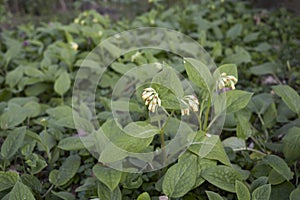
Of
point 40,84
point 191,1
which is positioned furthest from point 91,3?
point 40,84

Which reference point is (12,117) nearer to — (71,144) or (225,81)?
(71,144)

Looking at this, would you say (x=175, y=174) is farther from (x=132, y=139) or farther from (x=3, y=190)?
(x=3, y=190)

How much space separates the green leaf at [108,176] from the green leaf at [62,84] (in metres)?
0.97

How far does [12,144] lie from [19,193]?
42 centimetres

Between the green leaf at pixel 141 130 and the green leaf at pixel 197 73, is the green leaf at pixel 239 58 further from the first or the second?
the green leaf at pixel 141 130

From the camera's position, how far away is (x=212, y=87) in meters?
1.59

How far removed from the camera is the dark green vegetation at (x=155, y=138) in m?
1.55

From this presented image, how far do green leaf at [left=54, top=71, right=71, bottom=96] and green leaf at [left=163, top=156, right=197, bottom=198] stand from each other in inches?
45.8

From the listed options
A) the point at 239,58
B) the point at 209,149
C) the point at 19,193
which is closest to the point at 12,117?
the point at 19,193

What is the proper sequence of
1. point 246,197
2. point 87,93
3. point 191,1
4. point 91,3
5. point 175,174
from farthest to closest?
1. point 91,3
2. point 191,1
3. point 87,93
4. point 175,174
5. point 246,197

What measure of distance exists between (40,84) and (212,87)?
1.48m

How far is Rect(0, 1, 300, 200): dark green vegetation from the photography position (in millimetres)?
1551

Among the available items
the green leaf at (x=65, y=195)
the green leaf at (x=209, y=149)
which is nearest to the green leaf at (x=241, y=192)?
the green leaf at (x=209, y=149)


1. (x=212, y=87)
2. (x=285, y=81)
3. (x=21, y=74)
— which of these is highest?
(x=212, y=87)
